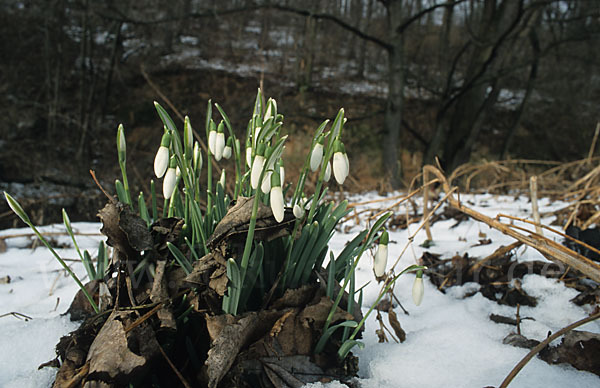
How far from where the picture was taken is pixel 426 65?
1330 cm

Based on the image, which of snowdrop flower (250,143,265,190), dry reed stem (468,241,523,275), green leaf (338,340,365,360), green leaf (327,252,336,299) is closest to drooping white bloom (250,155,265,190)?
snowdrop flower (250,143,265,190)

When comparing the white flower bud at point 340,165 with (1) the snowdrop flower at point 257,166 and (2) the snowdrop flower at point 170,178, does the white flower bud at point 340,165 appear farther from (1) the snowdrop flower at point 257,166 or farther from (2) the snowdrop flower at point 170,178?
(2) the snowdrop flower at point 170,178

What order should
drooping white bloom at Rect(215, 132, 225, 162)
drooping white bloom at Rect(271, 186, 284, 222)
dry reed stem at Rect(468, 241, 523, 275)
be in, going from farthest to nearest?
dry reed stem at Rect(468, 241, 523, 275) < drooping white bloom at Rect(215, 132, 225, 162) < drooping white bloom at Rect(271, 186, 284, 222)

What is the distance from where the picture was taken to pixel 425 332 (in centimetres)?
126

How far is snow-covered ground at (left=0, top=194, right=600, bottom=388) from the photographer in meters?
0.98

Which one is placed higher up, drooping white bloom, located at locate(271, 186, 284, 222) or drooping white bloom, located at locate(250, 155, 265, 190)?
drooping white bloom, located at locate(250, 155, 265, 190)

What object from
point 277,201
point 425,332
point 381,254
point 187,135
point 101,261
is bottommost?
point 425,332

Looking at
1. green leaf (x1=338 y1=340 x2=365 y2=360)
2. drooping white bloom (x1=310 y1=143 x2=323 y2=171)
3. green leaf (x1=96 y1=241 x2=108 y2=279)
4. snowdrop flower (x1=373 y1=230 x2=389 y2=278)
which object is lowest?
green leaf (x1=338 y1=340 x2=365 y2=360)

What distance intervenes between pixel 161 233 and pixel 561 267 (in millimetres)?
1463

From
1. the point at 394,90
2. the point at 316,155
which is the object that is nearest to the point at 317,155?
the point at 316,155

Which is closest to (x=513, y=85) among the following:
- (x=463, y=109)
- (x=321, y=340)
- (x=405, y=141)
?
(x=405, y=141)

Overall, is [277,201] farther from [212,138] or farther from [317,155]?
[212,138]

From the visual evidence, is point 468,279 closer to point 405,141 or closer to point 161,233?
point 161,233

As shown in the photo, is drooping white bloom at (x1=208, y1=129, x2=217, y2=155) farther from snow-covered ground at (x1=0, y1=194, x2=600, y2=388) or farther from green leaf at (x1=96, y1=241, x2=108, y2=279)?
snow-covered ground at (x1=0, y1=194, x2=600, y2=388)
